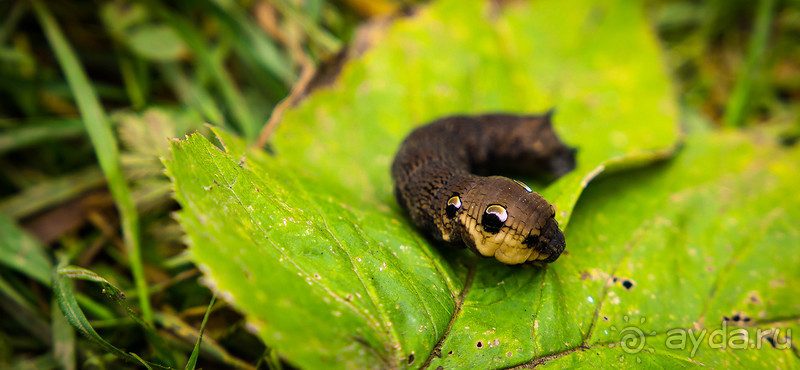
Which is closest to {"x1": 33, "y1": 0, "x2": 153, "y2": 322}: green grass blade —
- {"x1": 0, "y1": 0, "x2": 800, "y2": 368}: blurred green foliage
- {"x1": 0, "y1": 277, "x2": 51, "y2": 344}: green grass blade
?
{"x1": 0, "y1": 0, "x2": 800, "y2": 368}: blurred green foliage

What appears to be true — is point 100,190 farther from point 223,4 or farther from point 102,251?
point 223,4

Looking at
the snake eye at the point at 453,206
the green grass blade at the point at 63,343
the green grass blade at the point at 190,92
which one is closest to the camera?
the snake eye at the point at 453,206

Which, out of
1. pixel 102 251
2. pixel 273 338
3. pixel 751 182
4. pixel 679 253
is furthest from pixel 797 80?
pixel 102 251

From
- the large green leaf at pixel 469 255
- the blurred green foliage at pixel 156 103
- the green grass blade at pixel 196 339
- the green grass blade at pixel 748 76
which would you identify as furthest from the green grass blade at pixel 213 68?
the green grass blade at pixel 748 76

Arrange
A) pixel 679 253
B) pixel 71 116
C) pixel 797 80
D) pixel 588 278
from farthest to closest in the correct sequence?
pixel 797 80
pixel 71 116
pixel 679 253
pixel 588 278

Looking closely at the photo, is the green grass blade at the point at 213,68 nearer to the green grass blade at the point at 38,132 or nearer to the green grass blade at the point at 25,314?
the green grass blade at the point at 38,132

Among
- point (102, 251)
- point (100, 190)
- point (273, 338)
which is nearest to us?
point (273, 338)

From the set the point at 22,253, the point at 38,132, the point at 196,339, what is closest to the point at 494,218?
the point at 196,339

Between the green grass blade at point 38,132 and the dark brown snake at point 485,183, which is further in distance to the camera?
the green grass blade at point 38,132
